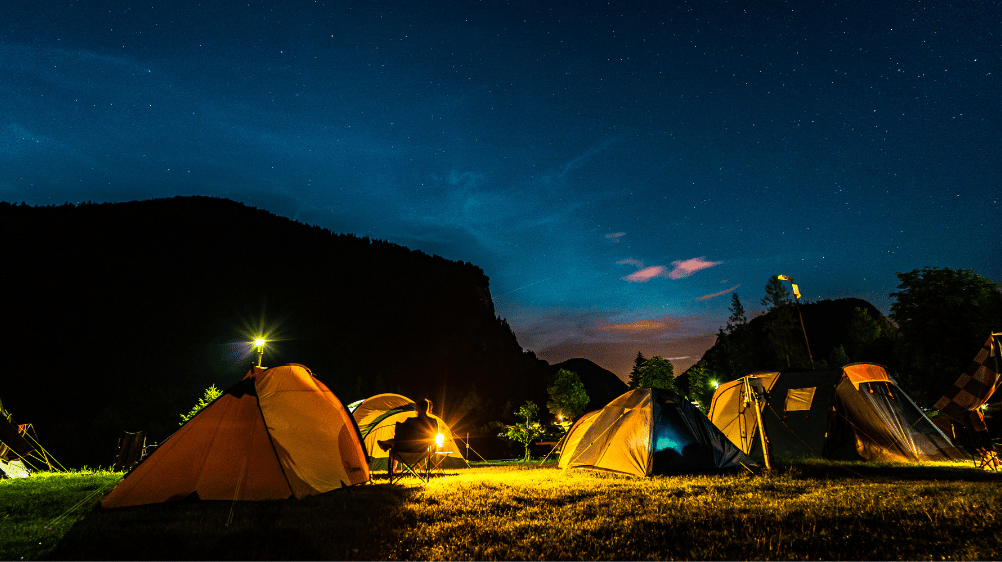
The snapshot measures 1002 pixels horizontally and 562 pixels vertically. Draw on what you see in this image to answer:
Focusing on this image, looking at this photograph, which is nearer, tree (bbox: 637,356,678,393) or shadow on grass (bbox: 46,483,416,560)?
shadow on grass (bbox: 46,483,416,560)

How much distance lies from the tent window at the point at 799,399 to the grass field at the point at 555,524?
486 cm

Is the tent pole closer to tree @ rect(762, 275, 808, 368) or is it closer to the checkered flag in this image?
the checkered flag

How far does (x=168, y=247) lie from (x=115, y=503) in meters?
86.0

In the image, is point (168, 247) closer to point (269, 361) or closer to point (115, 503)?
point (269, 361)

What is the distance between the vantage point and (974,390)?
8.80m

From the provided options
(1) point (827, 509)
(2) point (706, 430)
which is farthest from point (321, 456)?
(2) point (706, 430)

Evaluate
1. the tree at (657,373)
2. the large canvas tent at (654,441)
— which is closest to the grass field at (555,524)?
the large canvas tent at (654,441)

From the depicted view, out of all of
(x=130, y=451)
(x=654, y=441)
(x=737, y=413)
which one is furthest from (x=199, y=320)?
(x=654, y=441)

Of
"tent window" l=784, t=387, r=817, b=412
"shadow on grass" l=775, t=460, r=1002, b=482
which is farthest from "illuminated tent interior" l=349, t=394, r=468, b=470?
"tent window" l=784, t=387, r=817, b=412

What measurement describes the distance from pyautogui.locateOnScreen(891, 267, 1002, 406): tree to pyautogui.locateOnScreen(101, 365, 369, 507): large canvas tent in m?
27.5

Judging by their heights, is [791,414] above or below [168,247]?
below

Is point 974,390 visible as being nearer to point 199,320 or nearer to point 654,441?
point 654,441

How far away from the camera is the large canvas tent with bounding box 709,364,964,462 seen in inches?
451

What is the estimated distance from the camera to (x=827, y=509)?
5.31 metres
